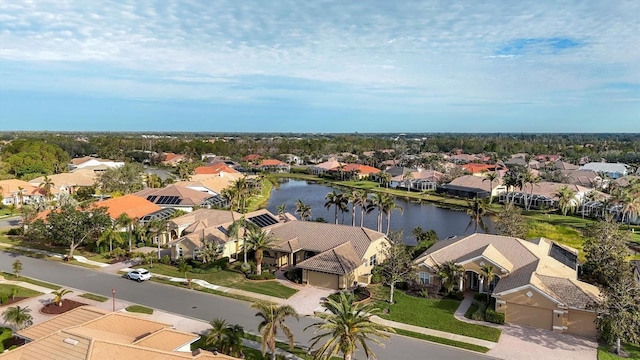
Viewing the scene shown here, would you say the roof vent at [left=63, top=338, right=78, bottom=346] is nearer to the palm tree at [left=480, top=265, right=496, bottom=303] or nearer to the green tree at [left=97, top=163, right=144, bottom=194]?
the palm tree at [left=480, top=265, right=496, bottom=303]

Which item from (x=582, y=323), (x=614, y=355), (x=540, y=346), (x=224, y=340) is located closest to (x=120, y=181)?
(x=224, y=340)

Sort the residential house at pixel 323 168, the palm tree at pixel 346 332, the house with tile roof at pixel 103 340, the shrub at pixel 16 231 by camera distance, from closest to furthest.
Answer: the house with tile roof at pixel 103 340, the palm tree at pixel 346 332, the shrub at pixel 16 231, the residential house at pixel 323 168

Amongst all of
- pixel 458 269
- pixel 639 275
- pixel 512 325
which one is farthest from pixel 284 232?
pixel 639 275

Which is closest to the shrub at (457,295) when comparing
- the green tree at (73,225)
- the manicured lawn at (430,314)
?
the manicured lawn at (430,314)

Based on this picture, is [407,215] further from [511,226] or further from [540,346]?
[540,346]

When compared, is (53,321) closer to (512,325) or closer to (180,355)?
(180,355)

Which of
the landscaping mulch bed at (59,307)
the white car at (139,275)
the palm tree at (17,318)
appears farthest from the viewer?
the white car at (139,275)

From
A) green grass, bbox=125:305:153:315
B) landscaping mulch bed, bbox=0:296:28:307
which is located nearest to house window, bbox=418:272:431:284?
green grass, bbox=125:305:153:315

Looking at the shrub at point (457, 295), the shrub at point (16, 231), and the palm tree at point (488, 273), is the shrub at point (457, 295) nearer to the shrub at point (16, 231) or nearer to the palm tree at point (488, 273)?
the palm tree at point (488, 273)
